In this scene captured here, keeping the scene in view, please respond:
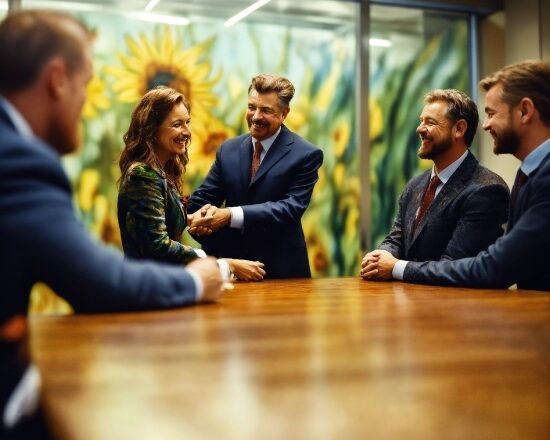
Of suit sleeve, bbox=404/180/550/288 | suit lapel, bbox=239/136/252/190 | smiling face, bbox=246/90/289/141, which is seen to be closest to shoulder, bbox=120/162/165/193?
suit lapel, bbox=239/136/252/190

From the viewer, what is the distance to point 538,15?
5398 mm

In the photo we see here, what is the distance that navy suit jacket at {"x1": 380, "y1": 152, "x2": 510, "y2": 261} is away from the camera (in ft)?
8.82

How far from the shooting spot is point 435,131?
10.3 ft

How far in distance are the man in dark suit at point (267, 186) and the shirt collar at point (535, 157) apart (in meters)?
1.12

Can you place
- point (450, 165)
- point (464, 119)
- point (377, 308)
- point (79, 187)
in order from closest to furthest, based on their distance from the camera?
point (377, 308) → point (450, 165) → point (464, 119) → point (79, 187)

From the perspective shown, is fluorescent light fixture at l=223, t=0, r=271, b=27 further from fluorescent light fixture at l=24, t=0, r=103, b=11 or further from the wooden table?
the wooden table

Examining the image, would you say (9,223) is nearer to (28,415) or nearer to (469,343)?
(28,415)

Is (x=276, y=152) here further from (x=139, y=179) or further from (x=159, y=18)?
(x=159, y=18)

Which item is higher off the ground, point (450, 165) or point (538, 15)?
point (538, 15)

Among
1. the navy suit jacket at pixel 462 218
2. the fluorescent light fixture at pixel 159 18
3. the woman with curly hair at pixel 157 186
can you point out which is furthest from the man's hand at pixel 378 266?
the fluorescent light fixture at pixel 159 18

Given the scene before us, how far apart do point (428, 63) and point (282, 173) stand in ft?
9.55

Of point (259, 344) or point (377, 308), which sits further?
point (377, 308)

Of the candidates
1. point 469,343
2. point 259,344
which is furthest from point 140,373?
point 469,343

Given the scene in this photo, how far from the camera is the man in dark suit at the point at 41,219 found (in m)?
0.99
